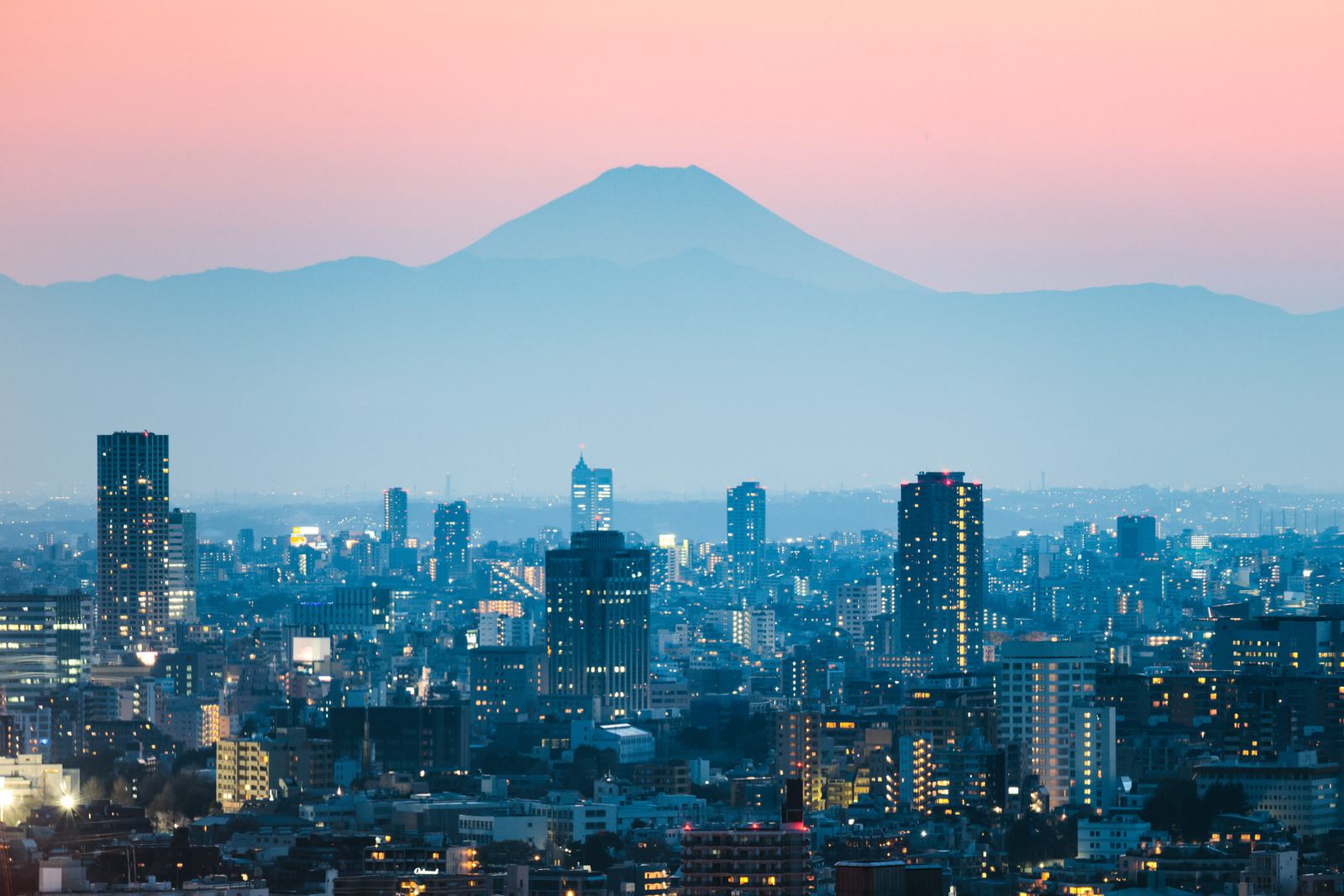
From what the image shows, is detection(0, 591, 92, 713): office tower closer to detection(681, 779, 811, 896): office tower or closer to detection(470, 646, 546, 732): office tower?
detection(470, 646, 546, 732): office tower

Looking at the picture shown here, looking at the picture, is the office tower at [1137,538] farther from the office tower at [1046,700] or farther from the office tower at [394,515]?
the office tower at [1046,700]

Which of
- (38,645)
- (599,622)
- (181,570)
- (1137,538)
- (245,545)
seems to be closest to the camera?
(38,645)

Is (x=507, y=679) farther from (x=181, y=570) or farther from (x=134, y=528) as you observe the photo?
(x=181, y=570)

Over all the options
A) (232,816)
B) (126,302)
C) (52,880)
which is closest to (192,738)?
(232,816)

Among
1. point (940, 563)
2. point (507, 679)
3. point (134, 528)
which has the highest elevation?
point (134, 528)

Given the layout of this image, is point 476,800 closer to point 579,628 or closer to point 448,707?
point 448,707

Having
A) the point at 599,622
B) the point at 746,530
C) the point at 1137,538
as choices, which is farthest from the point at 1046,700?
the point at 746,530
